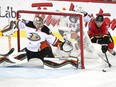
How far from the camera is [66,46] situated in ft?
13.0

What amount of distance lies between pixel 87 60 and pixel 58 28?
46cm

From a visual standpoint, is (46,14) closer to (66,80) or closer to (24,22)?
(24,22)

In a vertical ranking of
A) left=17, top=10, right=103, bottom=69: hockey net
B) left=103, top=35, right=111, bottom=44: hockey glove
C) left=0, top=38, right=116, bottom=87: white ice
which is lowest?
left=0, top=38, right=116, bottom=87: white ice

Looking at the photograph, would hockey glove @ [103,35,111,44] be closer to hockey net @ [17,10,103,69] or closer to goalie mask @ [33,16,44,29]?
hockey net @ [17,10,103,69]

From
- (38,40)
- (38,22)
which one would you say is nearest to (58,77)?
(38,40)

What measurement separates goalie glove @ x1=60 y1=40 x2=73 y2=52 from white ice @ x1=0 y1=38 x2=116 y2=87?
21cm

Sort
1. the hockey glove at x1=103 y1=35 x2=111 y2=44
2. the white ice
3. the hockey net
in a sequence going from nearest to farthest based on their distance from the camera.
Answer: the white ice, the hockey net, the hockey glove at x1=103 y1=35 x2=111 y2=44

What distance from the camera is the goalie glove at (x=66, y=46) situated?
3926 mm

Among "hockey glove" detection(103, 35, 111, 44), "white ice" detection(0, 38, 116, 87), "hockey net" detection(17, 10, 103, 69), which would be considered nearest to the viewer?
"white ice" detection(0, 38, 116, 87)

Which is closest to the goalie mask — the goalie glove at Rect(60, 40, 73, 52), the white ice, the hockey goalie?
the hockey goalie

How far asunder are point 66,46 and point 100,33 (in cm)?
68

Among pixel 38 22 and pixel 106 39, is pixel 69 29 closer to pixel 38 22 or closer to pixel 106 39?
pixel 38 22

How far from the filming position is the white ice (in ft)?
10.5

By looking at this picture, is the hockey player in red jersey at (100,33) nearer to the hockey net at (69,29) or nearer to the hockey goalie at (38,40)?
the hockey net at (69,29)
